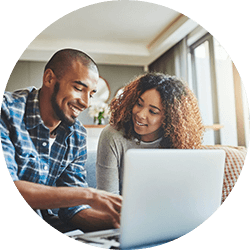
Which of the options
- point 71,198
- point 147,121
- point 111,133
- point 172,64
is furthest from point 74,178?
point 172,64

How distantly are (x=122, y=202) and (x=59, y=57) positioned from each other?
47 cm

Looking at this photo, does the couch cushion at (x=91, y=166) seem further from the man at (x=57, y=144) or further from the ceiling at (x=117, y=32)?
the ceiling at (x=117, y=32)

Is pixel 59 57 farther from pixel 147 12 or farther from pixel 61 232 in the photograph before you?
pixel 61 232

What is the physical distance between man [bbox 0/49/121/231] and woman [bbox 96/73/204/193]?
0.07 metres

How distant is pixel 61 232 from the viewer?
807 mm

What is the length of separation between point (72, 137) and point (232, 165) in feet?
1.94

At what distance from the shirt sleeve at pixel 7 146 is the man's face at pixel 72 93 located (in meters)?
0.14

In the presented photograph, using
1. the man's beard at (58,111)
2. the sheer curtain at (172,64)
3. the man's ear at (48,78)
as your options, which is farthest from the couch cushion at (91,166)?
the sheer curtain at (172,64)

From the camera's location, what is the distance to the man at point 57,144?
77 cm

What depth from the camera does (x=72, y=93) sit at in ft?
2.61

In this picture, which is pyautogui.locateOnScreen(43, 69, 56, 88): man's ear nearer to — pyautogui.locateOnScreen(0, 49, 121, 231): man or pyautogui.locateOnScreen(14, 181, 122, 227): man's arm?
pyautogui.locateOnScreen(0, 49, 121, 231): man

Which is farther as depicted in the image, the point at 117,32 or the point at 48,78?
the point at 117,32

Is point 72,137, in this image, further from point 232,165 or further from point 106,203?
point 232,165

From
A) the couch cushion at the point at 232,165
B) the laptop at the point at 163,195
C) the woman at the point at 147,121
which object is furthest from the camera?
the couch cushion at the point at 232,165
